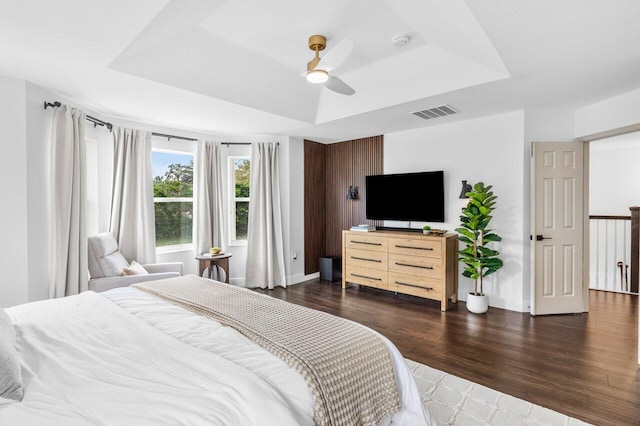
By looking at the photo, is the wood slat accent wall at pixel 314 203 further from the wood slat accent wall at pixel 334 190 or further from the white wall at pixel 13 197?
the white wall at pixel 13 197

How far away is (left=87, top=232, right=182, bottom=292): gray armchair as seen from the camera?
133 inches

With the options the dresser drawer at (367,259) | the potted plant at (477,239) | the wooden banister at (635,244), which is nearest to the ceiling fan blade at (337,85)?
the potted plant at (477,239)

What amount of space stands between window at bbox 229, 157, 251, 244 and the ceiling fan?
116 inches

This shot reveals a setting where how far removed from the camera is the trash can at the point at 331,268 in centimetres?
550

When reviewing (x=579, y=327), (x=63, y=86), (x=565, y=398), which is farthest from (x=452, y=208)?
(x=63, y=86)

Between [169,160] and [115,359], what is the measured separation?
3888mm

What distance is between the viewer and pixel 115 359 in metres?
1.41

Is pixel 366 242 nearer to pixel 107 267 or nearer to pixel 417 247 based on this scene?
pixel 417 247

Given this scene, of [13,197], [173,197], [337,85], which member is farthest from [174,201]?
[337,85]

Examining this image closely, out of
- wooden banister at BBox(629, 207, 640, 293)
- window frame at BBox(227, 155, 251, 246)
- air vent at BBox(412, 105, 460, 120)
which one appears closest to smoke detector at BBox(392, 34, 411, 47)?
air vent at BBox(412, 105, 460, 120)

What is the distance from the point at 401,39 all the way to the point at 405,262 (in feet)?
8.89

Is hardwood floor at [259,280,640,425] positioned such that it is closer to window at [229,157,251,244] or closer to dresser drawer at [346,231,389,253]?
dresser drawer at [346,231,389,253]

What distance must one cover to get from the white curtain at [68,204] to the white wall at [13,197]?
25cm

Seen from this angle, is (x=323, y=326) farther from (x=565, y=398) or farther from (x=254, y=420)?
(x=565, y=398)
